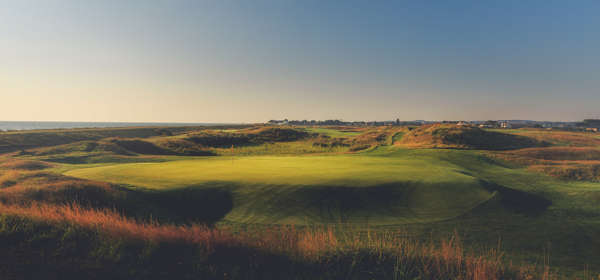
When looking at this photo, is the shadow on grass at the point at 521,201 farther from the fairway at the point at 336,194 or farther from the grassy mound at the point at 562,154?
the grassy mound at the point at 562,154

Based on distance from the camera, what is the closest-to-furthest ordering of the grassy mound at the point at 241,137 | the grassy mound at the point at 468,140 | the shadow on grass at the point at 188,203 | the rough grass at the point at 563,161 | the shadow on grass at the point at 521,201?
the shadow on grass at the point at 188,203
the shadow on grass at the point at 521,201
the rough grass at the point at 563,161
the grassy mound at the point at 468,140
the grassy mound at the point at 241,137

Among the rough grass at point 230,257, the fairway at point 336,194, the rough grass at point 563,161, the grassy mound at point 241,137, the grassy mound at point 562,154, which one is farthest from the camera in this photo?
the grassy mound at point 241,137

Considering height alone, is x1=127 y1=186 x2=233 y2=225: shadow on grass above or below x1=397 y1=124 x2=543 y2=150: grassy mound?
below

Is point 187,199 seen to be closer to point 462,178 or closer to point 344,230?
point 344,230

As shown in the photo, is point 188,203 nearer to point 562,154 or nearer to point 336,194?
point 336,194

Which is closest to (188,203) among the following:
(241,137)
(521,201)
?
(521,201)

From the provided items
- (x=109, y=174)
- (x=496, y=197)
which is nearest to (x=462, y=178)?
(x=496, y=197)

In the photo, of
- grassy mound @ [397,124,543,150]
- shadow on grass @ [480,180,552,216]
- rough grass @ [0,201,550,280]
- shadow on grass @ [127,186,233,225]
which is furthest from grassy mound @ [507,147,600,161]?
shadow on grass @ [127,186,233,225]

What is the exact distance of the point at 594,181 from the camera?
1366 cm

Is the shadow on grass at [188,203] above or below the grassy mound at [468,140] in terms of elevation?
below

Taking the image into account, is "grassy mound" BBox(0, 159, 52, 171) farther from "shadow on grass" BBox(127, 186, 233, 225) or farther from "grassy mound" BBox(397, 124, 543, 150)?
"grassy mound" BBox(397, 124, 543, 150)

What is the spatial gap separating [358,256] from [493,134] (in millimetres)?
40352

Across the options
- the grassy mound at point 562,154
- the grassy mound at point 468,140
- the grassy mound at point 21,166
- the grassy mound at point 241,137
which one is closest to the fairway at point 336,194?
the grassy mound at point 21,166

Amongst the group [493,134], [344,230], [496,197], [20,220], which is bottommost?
[344,230]
